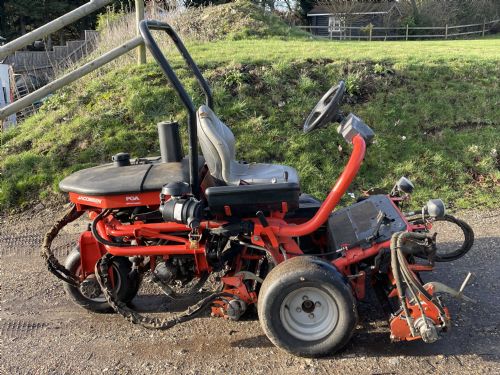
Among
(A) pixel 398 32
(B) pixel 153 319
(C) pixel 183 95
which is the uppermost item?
(A) pixel 398 32

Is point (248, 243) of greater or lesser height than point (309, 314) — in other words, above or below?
above

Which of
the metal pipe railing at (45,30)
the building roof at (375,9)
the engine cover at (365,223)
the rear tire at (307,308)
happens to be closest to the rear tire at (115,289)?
the rear tire at (307,308)

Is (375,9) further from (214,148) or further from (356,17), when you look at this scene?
(214,148)

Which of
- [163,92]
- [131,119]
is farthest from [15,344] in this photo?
[163,92]

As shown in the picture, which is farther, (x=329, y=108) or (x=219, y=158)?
(x=219, y=158)

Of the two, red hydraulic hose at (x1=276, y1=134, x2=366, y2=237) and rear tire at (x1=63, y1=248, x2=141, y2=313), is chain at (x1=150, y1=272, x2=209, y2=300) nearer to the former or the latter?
rear tire at (x1=63, y1=248, x2=141, y2=313)

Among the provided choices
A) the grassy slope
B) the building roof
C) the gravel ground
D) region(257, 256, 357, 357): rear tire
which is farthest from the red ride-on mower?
the building roof

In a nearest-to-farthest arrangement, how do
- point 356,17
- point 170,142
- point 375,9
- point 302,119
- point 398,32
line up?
1. point 170,142
2. point 302,119
3. point 398,32
4. point 356,17
5. point 375,9

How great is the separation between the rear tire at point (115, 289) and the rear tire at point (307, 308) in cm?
108

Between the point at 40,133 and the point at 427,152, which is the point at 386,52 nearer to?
the point at 427,152

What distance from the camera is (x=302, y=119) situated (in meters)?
7.10

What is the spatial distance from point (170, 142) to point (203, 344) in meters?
1.46

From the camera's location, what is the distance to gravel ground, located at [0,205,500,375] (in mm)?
2938

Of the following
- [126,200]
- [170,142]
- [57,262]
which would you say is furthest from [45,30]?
[126,200]
